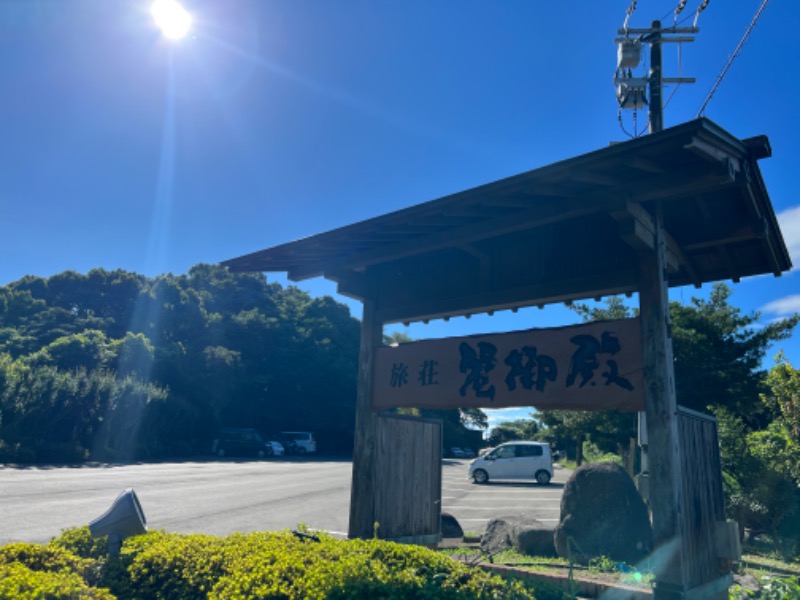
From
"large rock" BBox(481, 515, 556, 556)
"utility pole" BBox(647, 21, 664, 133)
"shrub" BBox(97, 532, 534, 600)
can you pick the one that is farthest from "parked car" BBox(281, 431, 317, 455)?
"shrub" BBox(97, 532, 534, 600)

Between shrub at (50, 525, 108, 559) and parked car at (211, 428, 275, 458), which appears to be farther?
parked car at (211, 428, 275, 458)

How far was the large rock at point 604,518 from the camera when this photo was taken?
7152mm

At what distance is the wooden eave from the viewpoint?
4027 millimetres

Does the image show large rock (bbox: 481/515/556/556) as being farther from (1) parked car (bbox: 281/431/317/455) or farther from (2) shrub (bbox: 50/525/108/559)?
(1) parked car (bbox: 281/431/317/455)

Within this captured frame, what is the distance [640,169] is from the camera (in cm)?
410

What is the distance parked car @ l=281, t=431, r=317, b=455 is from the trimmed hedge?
32560 mm

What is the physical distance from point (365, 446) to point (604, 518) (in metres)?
3.60

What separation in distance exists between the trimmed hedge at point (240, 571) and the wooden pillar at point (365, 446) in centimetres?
177

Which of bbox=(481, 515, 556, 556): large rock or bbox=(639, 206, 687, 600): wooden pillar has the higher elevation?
bbox=(639, 206, 687, 600): wooden pillar

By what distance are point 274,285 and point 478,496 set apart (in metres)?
37.0

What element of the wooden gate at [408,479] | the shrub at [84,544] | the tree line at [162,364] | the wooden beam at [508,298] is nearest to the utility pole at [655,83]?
the wooden beam at [508,298]

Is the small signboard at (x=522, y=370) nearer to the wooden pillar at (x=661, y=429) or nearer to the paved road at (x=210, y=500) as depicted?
the wooden pillar at (x=661, y=429)

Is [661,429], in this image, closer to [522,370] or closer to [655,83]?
[522,370]

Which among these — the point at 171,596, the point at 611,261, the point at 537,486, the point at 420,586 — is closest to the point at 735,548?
the point at 611,261
